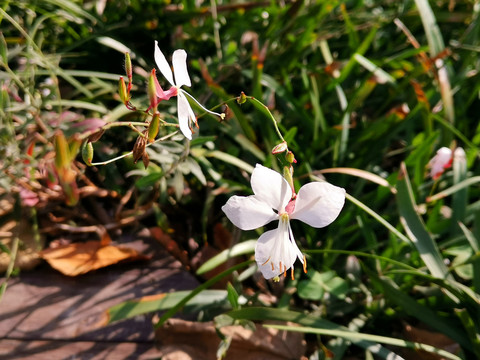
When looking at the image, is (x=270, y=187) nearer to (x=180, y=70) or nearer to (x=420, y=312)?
(x=180, y=70)

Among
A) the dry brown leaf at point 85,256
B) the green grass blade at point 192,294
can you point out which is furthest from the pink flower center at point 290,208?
the dry brown leaf at point 85,256

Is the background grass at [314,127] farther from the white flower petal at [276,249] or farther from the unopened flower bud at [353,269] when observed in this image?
the white flower petal at [276,249]

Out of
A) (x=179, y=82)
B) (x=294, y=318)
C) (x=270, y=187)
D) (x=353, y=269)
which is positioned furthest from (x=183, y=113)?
(x=353, y=269)

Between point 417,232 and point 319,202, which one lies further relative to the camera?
point 417,232

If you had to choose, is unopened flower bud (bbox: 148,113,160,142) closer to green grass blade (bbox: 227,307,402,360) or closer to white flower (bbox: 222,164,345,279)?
white flower (bbox: 222,164,345,279)

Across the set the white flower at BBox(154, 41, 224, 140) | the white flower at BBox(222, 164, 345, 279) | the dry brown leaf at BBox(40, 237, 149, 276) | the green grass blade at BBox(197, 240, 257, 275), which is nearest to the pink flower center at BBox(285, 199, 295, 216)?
the white flower at BBox(222, 164, 345, 279)

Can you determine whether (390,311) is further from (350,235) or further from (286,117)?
(286,117)

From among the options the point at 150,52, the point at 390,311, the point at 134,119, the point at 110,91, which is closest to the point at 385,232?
the point at 390,311
